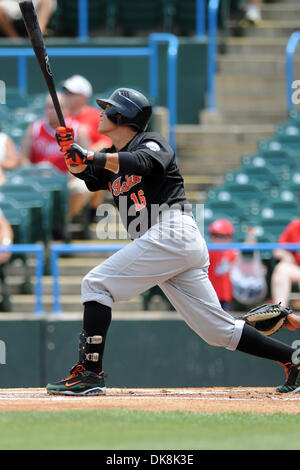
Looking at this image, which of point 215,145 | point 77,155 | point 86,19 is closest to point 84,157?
point 77,155

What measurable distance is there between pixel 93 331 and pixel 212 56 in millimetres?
7389

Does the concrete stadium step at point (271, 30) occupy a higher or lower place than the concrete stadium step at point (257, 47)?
higher

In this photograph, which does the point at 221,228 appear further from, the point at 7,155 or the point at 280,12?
the point at 280,12

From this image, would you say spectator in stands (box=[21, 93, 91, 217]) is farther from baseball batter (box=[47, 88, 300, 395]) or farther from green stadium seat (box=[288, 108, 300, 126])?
baseball batter (box=[47, 88, 300, 395])

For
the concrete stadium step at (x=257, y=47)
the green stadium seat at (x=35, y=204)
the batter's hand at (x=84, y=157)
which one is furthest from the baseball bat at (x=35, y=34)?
the concrete stadium step at (x=257, y=47)

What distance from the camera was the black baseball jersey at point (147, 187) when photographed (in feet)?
18.2

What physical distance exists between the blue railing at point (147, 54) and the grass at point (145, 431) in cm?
659

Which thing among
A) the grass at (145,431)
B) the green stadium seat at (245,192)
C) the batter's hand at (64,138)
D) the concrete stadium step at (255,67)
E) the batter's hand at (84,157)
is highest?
the concrete stadium step at (255,67)

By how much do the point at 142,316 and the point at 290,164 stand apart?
345cm

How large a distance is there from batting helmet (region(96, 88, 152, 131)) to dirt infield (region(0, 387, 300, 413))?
152 centimetres

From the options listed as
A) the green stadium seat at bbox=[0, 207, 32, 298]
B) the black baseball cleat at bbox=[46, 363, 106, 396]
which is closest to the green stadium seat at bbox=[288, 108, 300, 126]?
the green stadium seat at bbox=[0, 207, 32, 298]

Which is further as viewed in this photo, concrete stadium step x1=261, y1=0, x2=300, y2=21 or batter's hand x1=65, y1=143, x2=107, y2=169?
concrete stadium step x1=261, y1=0, x2=300, y2=21

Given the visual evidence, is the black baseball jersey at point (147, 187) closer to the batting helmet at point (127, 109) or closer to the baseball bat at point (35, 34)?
the batting helmet at point (127, 109)

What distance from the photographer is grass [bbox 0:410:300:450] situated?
14.7 ft
